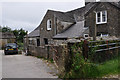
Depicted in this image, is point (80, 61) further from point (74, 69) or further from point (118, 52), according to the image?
point (118, 52)

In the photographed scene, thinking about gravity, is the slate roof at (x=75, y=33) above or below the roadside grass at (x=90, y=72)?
above

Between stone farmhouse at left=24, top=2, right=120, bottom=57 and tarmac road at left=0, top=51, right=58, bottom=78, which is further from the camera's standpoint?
stone farmhouse at left=24, top=2, right=120, bottom=57

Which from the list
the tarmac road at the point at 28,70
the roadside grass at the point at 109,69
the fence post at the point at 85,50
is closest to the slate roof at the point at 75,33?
the tarmac road at the point at 28,70

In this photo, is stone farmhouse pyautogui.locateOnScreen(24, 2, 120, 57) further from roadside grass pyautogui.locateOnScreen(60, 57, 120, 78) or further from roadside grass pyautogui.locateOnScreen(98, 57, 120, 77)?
roadside grass pyautogui.locateOnScreen(60, 57, 120, 78)

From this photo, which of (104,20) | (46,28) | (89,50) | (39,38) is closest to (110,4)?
(104,20)

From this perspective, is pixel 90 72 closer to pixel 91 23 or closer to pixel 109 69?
pixel 109 69

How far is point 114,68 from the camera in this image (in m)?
5.20

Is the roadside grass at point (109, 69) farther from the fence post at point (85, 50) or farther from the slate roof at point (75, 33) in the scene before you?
the slate roof at point (75, 33)

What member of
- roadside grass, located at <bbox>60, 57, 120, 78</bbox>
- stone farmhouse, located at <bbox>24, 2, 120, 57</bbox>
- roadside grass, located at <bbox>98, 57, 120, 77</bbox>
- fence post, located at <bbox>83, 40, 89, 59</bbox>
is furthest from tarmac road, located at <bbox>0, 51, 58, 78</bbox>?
stone farmhouse, located at <bbox>24, 2, 120, 57</bbox>

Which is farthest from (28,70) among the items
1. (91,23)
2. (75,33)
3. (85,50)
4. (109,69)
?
(91,23)

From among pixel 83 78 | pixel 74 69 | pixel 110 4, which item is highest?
pixel 110 4

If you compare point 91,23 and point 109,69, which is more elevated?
point 91,23

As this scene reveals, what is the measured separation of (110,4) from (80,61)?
9709 millimetres

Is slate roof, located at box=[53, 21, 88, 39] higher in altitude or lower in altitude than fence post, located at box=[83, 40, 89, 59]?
higher
